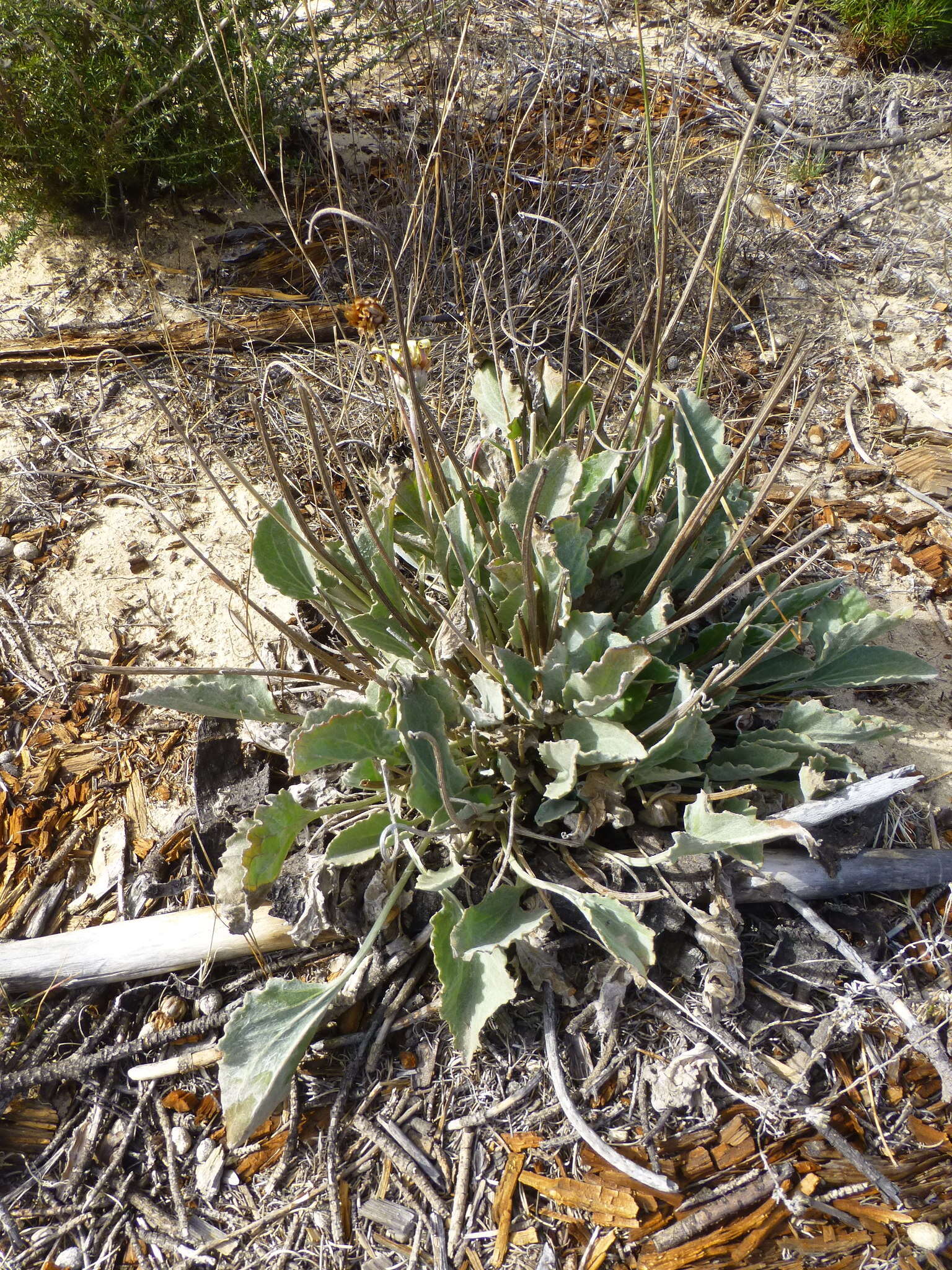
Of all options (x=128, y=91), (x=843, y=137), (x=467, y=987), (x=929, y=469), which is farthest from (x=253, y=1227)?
(x=843, y=137)

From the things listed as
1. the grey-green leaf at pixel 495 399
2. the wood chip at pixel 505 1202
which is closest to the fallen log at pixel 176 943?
the wood chip at pixel 505 1202

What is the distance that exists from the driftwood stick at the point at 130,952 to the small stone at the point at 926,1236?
1116mm

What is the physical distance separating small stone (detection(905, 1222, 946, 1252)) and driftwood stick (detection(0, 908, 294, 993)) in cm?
112

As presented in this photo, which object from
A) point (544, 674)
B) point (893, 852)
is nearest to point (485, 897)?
point (544, 674)

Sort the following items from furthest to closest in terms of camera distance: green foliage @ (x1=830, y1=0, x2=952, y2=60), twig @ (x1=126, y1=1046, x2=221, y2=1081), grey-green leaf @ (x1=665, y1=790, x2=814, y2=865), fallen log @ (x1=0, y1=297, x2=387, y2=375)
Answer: green foliage @ (x1=830, y1=0, x2=952, y2=60), fallen log @ (x1=0, y1=297, x2=387, y2=375), twig @ (x1=126, y1=1046, x2=221, y2=1081), grey-green leaf @ (x1=665, y1=790, x2=814, y2=865)

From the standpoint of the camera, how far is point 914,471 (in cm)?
238

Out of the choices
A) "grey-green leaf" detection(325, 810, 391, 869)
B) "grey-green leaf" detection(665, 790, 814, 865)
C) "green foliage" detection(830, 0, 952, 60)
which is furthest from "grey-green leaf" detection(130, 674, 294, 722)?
"green foliage" detection(830, 0, 952, 60)

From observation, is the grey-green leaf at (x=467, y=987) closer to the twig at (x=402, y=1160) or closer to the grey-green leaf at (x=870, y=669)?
the twig at (x=402, y=1160)

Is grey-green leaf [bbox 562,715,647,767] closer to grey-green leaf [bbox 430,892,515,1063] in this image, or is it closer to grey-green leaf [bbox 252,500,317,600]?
grey-green leaf [bbox 430,892,515,1063]

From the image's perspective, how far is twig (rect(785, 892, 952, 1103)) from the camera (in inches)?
54.4

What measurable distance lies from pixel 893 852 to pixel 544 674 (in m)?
0.75

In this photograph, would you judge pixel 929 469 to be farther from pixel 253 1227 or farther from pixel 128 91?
pixel 128 91

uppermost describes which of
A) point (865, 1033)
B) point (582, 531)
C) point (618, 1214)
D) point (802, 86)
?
point (802, 86)

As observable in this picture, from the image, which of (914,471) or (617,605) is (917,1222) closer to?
(617,605)
